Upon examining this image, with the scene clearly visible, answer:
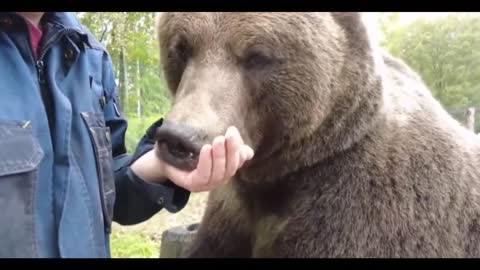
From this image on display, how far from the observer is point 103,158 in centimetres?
165

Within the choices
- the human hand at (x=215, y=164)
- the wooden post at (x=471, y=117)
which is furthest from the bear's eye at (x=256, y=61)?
the wooden post at (x=471, y=117)

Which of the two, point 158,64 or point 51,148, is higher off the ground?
point 51,148

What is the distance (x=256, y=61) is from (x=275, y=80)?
3.4 inches

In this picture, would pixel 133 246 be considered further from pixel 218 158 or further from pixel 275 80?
pixel 218 158

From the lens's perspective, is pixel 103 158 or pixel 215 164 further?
pixel 103 158

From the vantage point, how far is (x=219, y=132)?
1.59 meters

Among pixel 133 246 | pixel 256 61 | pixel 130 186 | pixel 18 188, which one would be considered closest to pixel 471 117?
pixel 256 61

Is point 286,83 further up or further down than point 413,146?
further up

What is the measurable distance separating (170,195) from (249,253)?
1.64ft

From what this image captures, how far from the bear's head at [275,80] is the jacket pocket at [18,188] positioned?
1.10 feet

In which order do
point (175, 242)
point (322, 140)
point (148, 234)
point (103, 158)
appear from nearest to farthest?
point (103, 158) → point (322, 140) → point (175, 242) → point (148, 234)

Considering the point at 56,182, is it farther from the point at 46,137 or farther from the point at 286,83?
the point at 286,83

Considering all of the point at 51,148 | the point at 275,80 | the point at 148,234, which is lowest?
the point at 148,234
